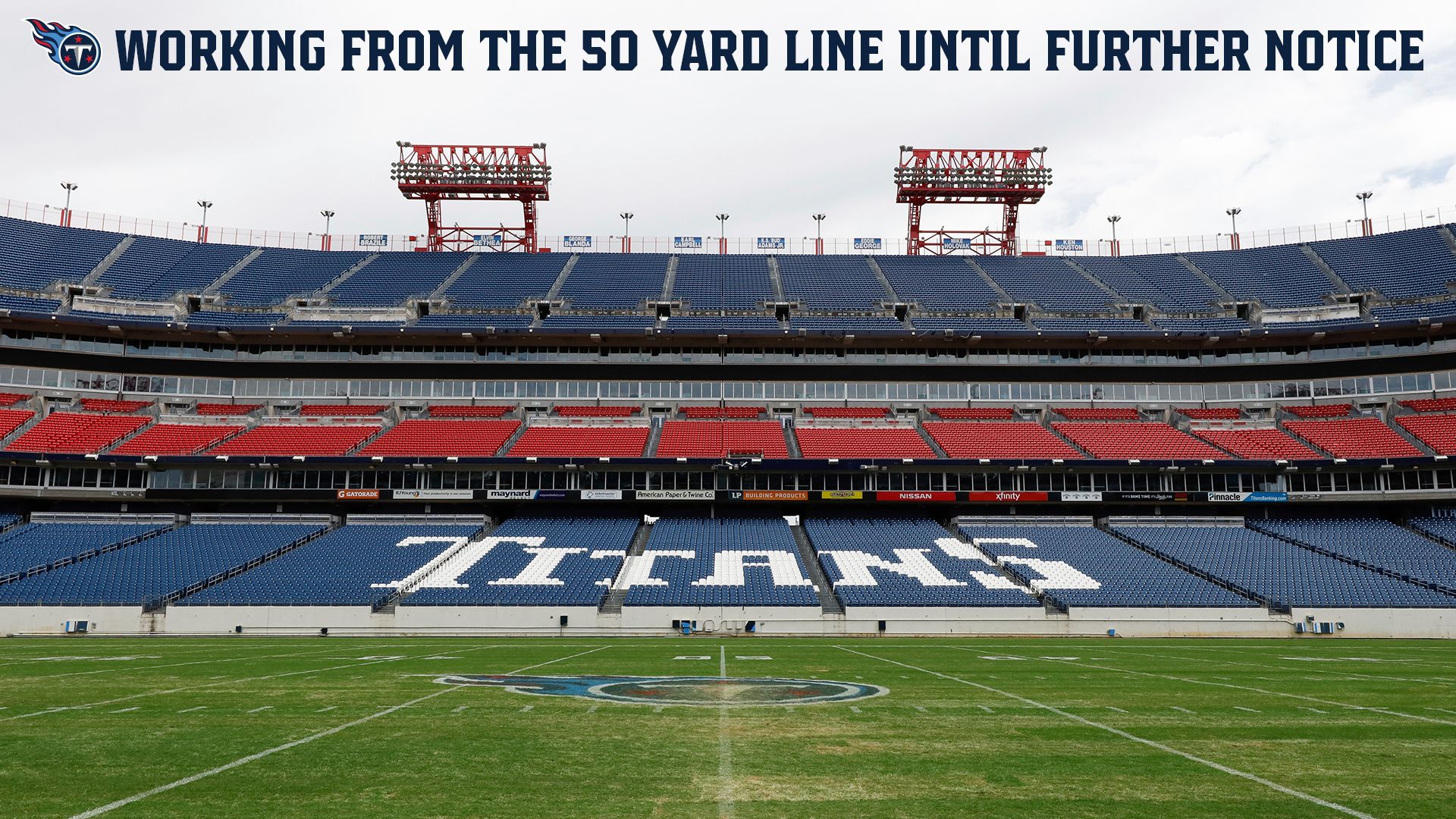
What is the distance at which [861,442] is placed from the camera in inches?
2329

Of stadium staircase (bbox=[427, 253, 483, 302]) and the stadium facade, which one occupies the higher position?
stadium staircase (bbox=[427, 253, 483, 302])

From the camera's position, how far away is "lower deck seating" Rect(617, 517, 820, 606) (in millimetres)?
43781

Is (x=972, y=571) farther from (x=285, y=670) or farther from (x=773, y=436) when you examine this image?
(x=285, y=670)

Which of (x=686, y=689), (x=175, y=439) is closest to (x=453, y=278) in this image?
(x=175, y=439)

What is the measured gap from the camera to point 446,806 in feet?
31.2

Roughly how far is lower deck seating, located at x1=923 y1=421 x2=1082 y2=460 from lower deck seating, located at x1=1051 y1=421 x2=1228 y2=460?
1.53 m

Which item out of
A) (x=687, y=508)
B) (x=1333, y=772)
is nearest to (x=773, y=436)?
(x=687, y=508)

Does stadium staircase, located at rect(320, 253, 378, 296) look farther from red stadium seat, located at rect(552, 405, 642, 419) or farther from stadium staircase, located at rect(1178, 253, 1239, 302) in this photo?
stadium staircase, located at rect(1178, 253, 1239, 302)

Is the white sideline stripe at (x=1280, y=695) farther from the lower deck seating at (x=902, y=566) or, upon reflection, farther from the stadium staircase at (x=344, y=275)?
the stadium staircase at (x=344, y=275)

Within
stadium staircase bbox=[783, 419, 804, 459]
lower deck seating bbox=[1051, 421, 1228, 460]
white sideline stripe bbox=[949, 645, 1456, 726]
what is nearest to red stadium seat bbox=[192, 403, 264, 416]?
stadium staircase bbox=[783, 419, 804, 459]

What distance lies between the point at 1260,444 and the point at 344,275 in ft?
220

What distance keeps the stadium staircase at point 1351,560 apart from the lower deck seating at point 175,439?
212 feet

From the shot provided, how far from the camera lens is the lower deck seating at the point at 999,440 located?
5688 centimetres

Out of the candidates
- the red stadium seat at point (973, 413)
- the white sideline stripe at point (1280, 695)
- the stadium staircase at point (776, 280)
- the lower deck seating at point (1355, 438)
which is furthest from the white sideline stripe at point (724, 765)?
the stadium staircase at point (776, 280)
